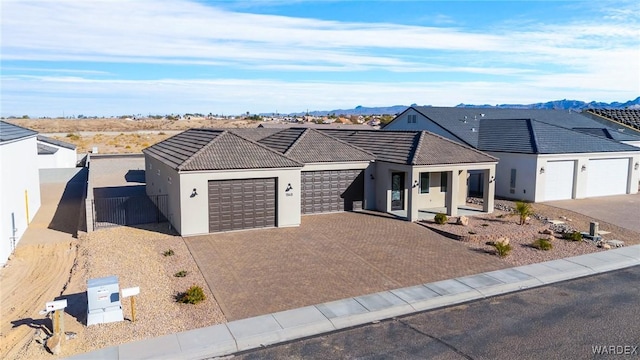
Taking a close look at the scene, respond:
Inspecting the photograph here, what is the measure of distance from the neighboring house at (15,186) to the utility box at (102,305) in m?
7.57

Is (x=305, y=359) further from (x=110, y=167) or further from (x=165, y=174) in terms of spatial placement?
(x=110, y=167)

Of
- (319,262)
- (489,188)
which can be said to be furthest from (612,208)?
(319,262)

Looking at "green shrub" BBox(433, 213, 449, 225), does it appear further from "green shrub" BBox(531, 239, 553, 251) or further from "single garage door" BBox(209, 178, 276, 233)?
"single garage door" BBox(209, 178, 276, 233)

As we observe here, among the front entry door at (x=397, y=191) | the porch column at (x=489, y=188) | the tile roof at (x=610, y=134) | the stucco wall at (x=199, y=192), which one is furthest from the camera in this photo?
the tile roof at (x=610, y=134)

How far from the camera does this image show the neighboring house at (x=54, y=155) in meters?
39.5

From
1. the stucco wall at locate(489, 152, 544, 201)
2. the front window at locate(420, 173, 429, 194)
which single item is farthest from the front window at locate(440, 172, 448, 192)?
the stucco wall at locate(489, 152, 544, 201)

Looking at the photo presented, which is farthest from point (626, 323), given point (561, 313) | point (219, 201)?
point (219, 201)

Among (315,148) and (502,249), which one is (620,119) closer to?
(315,148)

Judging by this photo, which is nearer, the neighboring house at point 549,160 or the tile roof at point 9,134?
the tile roof at point 9,134

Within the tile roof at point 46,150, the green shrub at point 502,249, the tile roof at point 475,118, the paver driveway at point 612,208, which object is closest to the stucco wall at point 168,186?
the green shrub at point 502,249

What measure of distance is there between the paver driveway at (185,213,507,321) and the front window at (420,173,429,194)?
454 cm

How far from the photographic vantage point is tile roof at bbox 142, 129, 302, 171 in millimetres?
20781

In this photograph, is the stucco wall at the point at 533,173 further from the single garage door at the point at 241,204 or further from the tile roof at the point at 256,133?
the single garage door at the point at 241,204

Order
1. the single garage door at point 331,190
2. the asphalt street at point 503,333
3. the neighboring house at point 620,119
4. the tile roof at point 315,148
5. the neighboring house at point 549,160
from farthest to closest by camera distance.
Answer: the neighboring house at point 620,119 < the neighboring house at point 549,160 < the tile roof at point 315,148 < the single garage door at point 331,190 < the asphalt street at point 503,333
